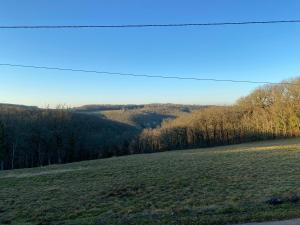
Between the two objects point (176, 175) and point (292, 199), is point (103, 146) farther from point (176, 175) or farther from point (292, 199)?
point (292, 199)

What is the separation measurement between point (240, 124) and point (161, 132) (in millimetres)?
26689

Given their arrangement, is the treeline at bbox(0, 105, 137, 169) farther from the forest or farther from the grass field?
the grass field

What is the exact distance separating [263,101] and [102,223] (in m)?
109

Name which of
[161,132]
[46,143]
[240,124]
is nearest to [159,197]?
[46,143]

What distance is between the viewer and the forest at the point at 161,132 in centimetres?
9400

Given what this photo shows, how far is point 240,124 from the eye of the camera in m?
116

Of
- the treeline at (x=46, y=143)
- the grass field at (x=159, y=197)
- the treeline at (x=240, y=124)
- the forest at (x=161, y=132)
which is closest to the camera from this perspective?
the grass field at (x=159, y=197)

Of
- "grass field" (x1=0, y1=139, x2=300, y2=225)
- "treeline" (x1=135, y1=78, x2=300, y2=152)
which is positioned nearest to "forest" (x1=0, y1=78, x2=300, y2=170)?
"treeline" (x1=135, y1=78, x2=300, y2=152)

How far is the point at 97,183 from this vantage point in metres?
26.6

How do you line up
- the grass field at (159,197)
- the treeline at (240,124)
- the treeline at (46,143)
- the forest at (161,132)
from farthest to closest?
the treeline at (240,124) < the forest at (161,132) < the treeline at (46,143) < the grass field at (159,197)

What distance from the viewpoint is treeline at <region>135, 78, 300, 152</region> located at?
103375mm

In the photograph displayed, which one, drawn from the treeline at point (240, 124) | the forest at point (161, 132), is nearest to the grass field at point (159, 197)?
the forest at point (161, 132)

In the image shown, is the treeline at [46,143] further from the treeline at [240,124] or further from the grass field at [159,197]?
the grass field at [159,197]

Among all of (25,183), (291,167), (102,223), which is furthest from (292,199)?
(25,183)
